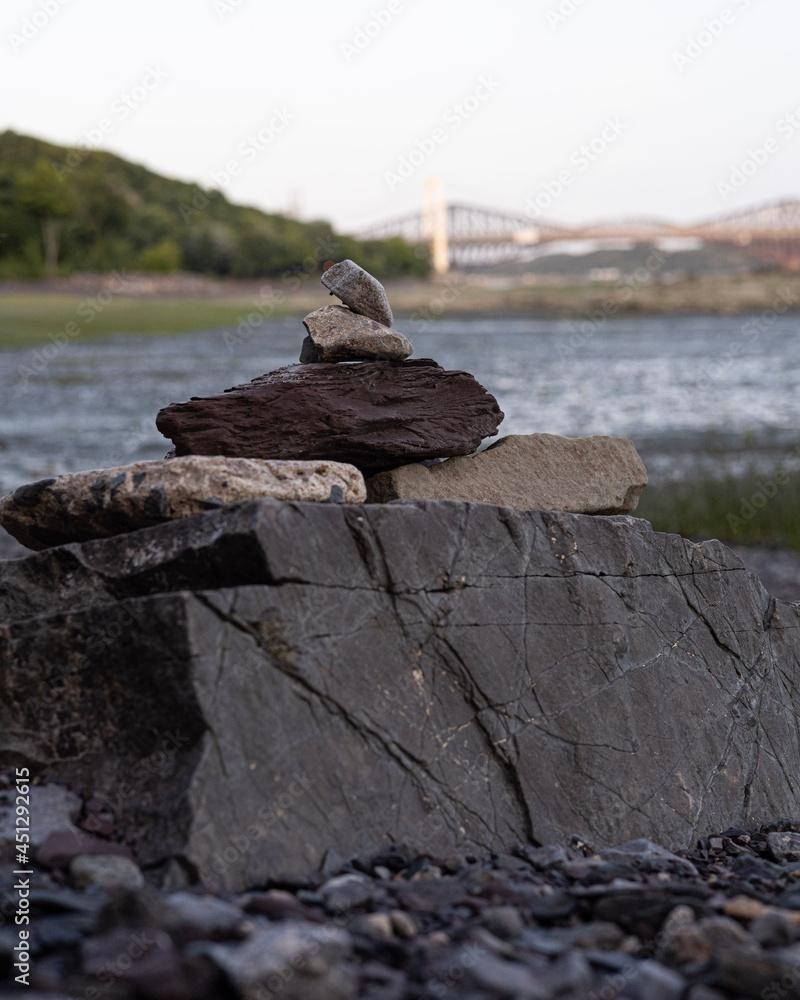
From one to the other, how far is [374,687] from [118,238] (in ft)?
290

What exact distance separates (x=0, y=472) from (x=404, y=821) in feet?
44.1

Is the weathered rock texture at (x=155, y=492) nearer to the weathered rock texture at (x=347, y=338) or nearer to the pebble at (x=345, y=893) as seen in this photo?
the weathered rock texture at (x=347, y=338)

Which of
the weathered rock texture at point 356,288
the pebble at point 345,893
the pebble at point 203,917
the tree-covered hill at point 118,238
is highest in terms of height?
the tree-covered hill at point 118,238

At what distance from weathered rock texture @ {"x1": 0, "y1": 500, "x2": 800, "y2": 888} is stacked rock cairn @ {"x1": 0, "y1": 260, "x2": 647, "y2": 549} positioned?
0.41 meters

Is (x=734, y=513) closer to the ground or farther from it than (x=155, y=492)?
closer to the ground

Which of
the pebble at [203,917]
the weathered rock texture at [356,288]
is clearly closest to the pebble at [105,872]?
the pebble at [203,917]

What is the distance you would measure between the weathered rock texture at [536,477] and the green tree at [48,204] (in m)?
72.5

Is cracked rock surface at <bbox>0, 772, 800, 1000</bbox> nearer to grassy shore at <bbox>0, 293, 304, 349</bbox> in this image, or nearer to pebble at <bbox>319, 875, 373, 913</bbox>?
pebble at <bbox>319, 875, 373, 913</bbox>

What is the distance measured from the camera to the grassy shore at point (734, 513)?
13.1 m

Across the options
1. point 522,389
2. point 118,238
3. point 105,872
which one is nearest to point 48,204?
point 118,238

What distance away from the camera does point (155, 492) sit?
4.68 metres

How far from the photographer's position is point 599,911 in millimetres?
3443

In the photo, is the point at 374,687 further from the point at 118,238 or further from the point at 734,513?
the point at 118,238

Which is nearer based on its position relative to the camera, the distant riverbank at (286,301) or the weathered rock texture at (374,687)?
the weathered rock texture at (374,687)
